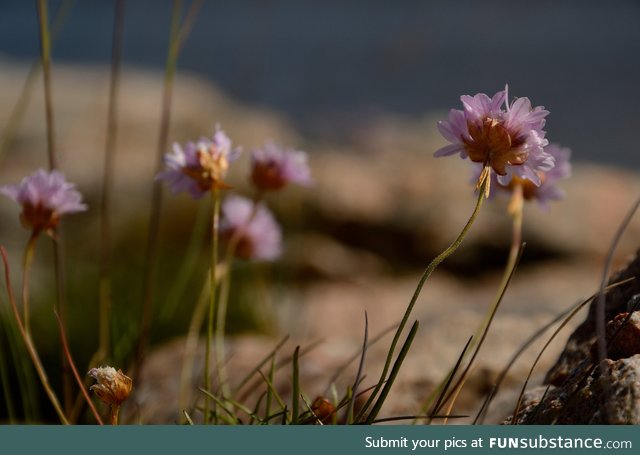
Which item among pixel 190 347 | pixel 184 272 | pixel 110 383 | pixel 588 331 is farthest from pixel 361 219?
pixel 110 383

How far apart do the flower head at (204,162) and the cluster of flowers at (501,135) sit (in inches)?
8.5

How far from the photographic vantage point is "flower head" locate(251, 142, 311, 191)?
0.89m

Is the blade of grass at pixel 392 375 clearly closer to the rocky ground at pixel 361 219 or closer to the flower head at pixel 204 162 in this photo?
the flower head at pixel 204 162

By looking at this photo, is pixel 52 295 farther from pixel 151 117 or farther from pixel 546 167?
pixel 151 117

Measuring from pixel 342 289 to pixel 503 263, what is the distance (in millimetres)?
715

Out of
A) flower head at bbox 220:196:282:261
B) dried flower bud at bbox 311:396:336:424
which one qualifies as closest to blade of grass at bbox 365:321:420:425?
dried flower bud at bbox 311:396:336:424

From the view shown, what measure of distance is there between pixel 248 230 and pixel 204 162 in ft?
1.02

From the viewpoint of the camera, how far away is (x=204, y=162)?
2.33 feet

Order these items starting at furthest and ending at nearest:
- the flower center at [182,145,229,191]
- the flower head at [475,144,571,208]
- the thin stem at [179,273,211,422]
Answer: the thin stem at [179,273,211,422]
the flower head at [475,144,571,208]
the flower center at [182,145,229,191]

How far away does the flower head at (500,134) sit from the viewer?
573mm

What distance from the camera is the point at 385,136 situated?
16.3ft

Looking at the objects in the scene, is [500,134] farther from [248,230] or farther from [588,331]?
[248,230]

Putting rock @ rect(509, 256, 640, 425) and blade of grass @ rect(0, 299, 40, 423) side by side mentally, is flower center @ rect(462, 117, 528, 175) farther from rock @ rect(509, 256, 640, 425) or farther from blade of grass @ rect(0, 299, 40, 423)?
blade of grass @ rect(0, 299, 40, 423)
